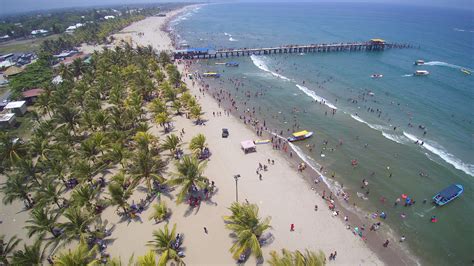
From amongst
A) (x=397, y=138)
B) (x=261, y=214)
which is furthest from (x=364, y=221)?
(x=397, y=138)

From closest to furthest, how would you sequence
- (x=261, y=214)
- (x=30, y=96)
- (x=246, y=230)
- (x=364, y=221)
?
(x=246, y=230)
(x=261, y=214)
(x=364, y=221)
(x=30, y=96)

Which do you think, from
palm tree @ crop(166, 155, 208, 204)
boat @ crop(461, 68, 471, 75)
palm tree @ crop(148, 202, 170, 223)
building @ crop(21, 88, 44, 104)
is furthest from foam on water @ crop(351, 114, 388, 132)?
building @ crop(21, 88, 44, 104)

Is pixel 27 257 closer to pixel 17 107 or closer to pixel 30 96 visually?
pixel 17 107

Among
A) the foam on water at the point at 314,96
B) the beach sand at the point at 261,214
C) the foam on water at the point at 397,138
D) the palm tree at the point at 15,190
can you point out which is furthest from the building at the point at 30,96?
the foam on water at the point at 397,138

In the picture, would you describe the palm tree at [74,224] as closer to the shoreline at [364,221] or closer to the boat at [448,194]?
the shoreline at [364,221]

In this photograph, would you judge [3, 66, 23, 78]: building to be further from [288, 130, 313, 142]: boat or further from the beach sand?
[288, 130, 313, 142]: boat

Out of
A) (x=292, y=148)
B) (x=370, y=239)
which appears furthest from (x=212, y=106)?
(x=370, y=239)
